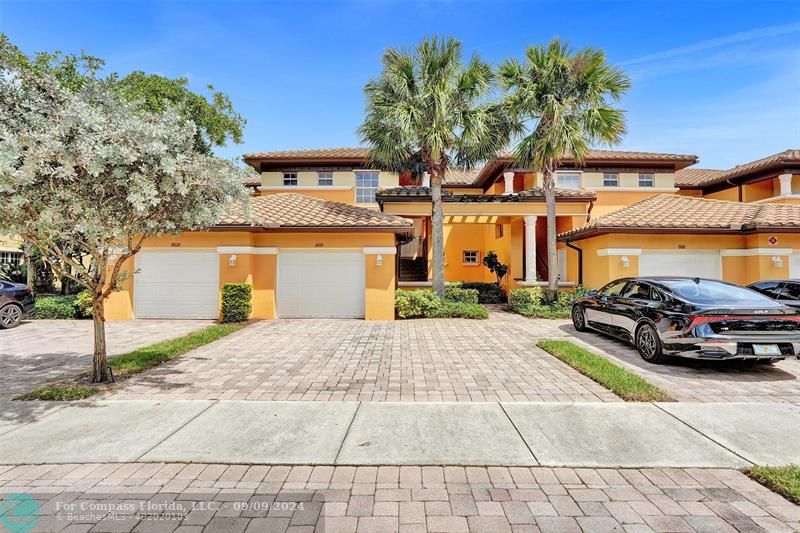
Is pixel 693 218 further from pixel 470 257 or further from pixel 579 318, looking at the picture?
pixel 470 257

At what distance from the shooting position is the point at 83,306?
1337cm

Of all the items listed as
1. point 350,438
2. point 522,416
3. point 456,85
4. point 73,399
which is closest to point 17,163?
point 73,399

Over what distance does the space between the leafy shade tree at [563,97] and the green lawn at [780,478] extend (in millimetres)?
12377

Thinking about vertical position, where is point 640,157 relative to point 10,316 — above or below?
above

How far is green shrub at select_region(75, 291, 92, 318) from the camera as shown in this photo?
→ 13.3 m

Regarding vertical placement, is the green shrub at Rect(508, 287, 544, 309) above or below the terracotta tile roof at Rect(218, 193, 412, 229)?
below

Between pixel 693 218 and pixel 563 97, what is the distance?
6.71 metres

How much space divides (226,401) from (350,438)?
223cm

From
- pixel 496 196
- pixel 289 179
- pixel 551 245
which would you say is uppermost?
pixel 289 179

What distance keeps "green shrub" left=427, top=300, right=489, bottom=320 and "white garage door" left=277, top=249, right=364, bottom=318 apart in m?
2.73

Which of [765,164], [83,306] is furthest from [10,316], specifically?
[765,164]

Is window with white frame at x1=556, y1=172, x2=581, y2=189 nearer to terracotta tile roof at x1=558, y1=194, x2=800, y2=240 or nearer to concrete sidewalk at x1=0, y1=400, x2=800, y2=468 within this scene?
terracotta tile roof at x1=558, y1=194, x2=800, y2=240

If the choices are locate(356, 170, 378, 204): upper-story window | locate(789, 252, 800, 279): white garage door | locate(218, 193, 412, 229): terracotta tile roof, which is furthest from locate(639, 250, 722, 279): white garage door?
locate(356, 170, 378, 204): upper-story window

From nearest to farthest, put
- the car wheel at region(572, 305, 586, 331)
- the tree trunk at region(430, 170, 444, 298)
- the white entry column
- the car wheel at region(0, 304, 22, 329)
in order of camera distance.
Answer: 1. the car wheel at region(572, 305, 586, 331)
2. the car wheel at region(0, 304, 22, 329)
3. the tree trunk at region(430, 170, 444, 298)
4. the white entry column
